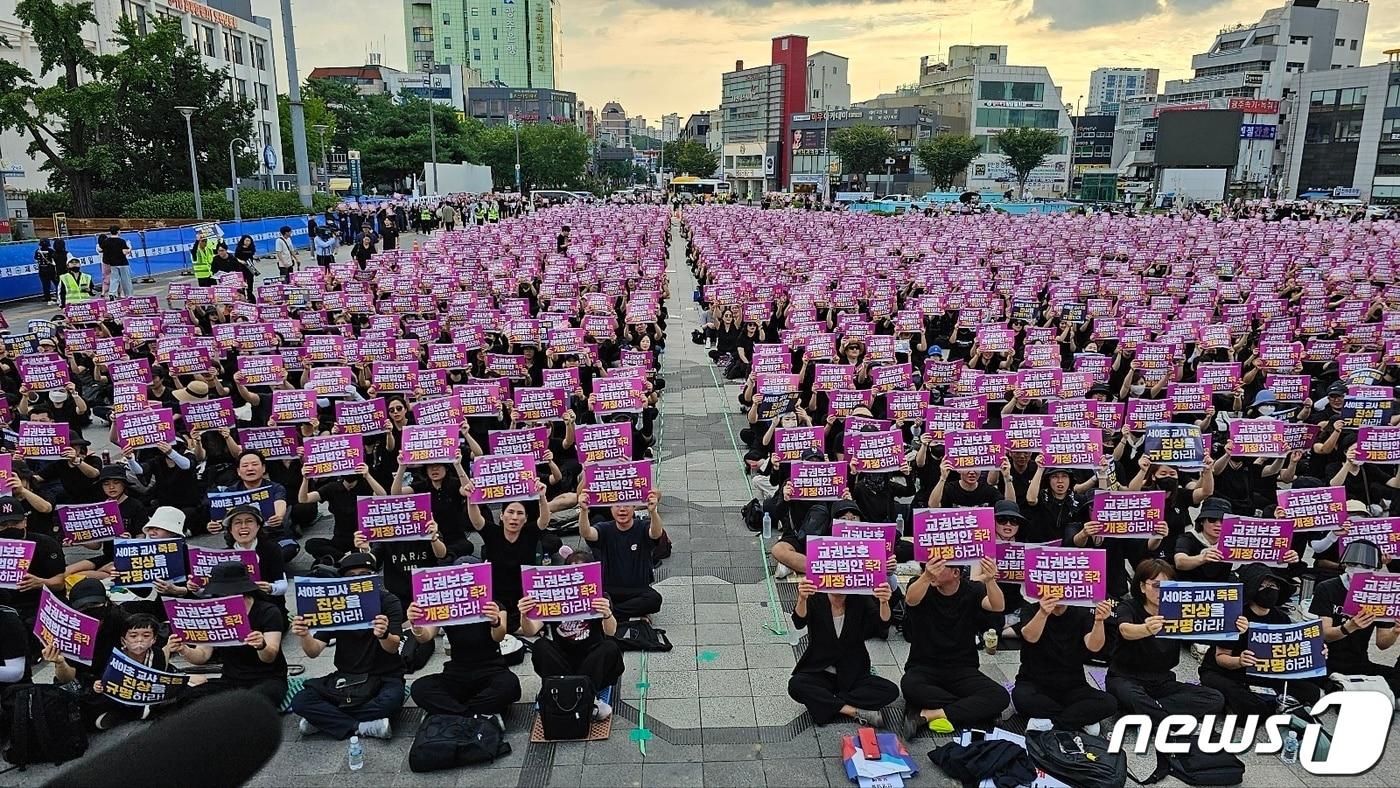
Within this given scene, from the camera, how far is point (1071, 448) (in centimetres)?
912

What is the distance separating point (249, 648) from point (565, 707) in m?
2.45

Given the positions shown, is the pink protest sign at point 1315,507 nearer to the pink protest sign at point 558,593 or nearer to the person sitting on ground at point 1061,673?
the person sitting on ground at point 1061,673

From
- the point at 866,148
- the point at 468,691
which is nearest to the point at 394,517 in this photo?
the point at 468,691

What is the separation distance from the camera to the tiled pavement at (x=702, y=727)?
652 centimetres

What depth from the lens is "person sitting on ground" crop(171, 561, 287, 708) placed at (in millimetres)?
6930

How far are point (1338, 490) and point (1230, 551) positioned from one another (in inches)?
53.7

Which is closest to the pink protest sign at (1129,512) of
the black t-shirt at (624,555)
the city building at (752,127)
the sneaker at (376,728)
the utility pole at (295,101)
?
the black t-shirt at (624,555)

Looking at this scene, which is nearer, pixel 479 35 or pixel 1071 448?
pixel 1071 448

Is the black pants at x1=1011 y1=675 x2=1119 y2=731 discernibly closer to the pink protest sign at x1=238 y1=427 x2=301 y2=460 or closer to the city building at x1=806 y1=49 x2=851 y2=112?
the pink protest sign at x1=238 y1=427 x2=301 y2=460

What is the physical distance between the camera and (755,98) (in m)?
179

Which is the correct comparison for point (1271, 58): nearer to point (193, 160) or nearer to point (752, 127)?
point (752, 127)

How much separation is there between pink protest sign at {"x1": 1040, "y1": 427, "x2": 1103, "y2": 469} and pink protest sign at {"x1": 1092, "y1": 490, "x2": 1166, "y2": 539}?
1134 mm

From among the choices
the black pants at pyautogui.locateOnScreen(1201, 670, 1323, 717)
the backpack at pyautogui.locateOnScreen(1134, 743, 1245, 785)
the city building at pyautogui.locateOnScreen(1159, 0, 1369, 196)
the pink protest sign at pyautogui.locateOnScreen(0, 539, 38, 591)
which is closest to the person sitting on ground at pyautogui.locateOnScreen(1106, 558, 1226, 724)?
the black pants at pyautogui.locateOnScreen(1201, 670, 1323, 717)

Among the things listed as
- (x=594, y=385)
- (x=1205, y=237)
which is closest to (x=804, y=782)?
(x=594, y=385)
